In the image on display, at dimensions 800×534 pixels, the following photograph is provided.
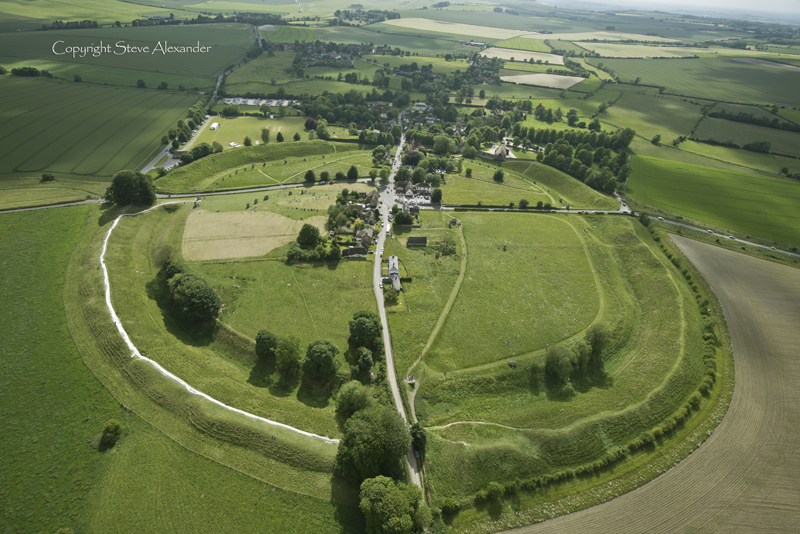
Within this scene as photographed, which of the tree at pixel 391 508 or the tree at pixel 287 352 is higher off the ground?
the tree at pixel 287 352

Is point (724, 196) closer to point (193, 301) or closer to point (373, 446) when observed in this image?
point (373, 446)

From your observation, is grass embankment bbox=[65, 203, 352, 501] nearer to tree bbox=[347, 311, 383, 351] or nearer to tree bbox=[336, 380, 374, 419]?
tree bbox=[336, 380, 374, 419]

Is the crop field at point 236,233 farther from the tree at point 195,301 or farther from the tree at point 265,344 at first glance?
the tree at point 265,344

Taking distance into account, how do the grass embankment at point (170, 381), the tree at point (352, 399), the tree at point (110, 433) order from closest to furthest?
the tree at point (110, 433)
the grass embankment at point (170, 381)
the tree at point (352, 399)

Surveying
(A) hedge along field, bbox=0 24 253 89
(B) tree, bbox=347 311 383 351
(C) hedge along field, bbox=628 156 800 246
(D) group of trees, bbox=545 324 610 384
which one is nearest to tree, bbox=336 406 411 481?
(B) tree, bbox=347 311 383 351

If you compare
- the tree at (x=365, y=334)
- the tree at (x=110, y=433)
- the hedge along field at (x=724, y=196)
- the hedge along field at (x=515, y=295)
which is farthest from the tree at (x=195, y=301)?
the hedge along field at (x=724, y=196)

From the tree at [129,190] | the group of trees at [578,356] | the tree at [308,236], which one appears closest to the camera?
the group of trees at [578,356]

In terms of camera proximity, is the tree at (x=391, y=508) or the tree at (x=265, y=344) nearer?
the tree at (x=391, y=508)

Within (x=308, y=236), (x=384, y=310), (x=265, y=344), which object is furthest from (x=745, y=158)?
(x=265, y=344)
